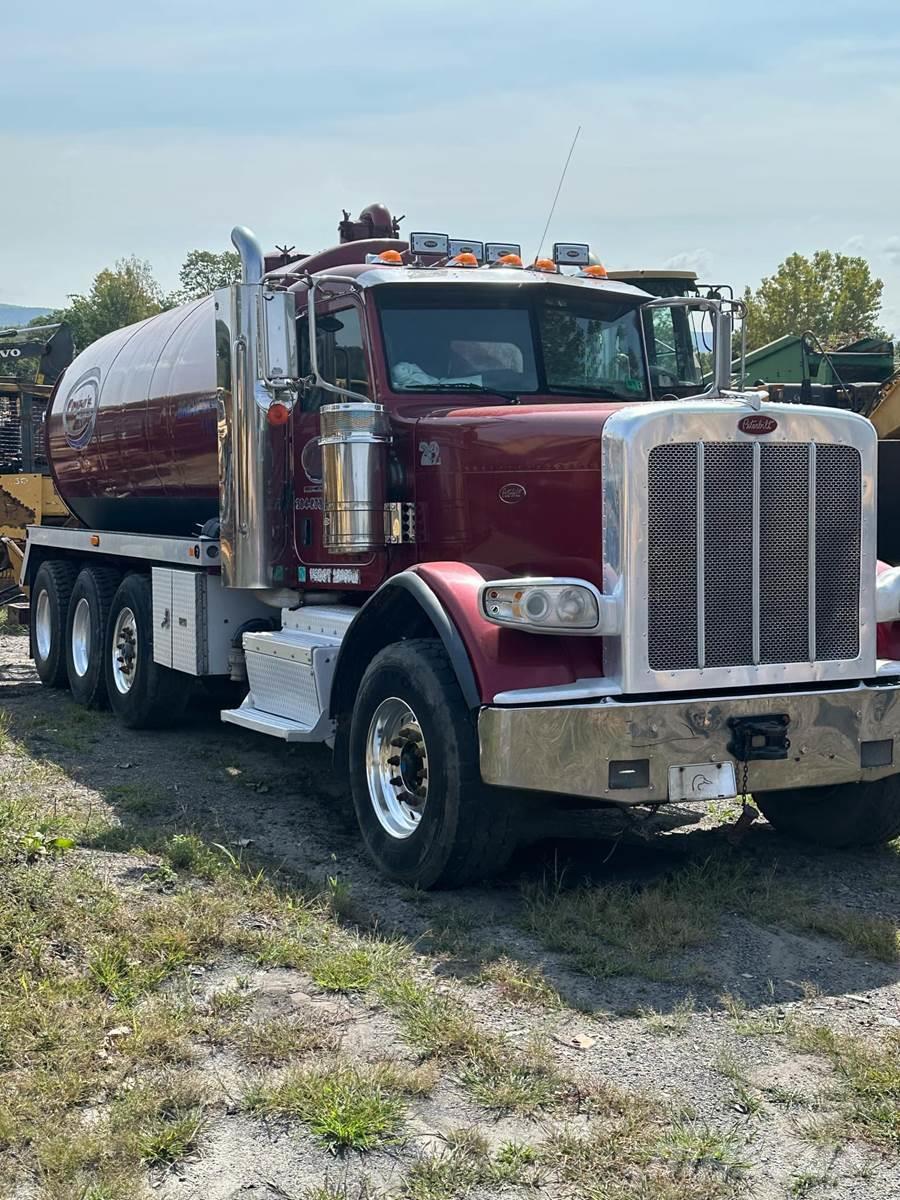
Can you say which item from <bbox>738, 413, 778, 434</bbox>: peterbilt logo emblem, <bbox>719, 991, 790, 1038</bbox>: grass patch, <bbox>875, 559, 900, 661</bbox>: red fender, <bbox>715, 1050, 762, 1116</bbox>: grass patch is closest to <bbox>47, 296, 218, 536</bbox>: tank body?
<bbox>738, 413, 778, 434</bbox>: peterbilt logo emblem

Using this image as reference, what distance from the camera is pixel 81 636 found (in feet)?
37.6

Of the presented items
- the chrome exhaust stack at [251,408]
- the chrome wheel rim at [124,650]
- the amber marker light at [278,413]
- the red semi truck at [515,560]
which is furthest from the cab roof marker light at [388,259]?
the chrome wheel rim at [124,650]

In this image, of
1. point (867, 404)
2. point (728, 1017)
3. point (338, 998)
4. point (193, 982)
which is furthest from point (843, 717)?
point (867, 404)

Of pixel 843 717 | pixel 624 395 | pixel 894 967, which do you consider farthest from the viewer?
pixel 624 395

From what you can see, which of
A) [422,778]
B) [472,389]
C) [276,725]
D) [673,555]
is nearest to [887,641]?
[673,555]

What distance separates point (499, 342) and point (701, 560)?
2.20 metres

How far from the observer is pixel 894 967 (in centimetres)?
514

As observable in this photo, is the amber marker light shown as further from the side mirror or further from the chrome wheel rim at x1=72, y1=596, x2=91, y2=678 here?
the chrome wheel rim at x1=72, y1=596, x2=91, y2=678

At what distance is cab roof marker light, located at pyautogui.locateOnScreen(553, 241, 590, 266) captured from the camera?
8055 mm

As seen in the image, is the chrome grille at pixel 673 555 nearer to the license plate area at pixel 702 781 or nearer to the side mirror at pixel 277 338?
the license plate area at pixel 702 781

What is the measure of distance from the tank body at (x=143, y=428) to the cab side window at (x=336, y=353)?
1.18 metres

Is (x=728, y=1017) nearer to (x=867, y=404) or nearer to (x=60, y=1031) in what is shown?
(x=60, y=1031)

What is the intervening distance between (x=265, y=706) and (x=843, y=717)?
3.28 m

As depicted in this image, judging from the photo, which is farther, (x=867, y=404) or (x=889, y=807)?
(x=867, y=404)
